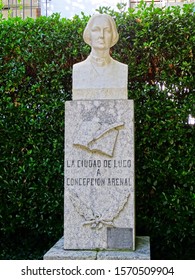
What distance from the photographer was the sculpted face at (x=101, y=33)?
14.4 ft

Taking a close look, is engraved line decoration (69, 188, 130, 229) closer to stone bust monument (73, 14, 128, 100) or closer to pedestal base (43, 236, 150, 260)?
pedestal base (43, 236, 150, 260)

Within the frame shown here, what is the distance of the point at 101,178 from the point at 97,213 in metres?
0.35

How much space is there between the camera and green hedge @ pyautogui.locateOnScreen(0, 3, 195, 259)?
214 inches

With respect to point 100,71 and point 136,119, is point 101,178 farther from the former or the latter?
point 136,119

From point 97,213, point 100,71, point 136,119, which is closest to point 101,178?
point 97,213

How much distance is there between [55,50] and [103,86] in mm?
1606

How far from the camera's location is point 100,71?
4.46 m

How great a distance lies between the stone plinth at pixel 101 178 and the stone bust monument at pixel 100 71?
116 mm

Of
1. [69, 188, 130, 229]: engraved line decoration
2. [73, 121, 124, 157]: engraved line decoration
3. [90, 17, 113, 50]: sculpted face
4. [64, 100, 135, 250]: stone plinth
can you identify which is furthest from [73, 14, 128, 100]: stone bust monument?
[69, 188, 130, 229]: engraved line decoration

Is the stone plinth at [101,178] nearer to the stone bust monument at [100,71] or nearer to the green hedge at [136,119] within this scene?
the stone bust monument at [100,71]

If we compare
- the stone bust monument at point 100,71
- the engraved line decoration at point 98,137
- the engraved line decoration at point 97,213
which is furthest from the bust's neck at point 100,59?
the engraved line decoration at point 97,213

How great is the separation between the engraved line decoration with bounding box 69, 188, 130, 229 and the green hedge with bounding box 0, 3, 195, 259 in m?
1.29

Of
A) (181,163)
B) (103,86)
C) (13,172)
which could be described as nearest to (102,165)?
(103,86)

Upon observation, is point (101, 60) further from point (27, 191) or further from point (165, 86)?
point (27, 191)
